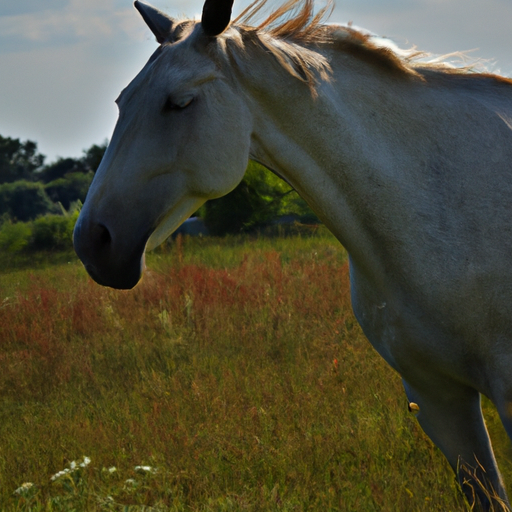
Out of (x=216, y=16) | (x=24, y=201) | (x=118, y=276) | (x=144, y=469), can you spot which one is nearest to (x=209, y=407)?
(x=144, y=469)

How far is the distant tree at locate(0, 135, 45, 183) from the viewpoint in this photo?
133 ft

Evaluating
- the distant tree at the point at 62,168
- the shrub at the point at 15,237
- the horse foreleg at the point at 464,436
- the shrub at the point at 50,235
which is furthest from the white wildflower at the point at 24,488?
the distant tree at the point at 62,168

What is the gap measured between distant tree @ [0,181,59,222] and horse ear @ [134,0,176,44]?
32066 mm

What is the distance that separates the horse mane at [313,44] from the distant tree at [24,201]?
32.4 meters

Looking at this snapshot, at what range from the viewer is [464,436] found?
2.05m

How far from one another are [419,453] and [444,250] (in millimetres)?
1610

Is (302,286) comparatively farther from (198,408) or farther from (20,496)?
(20,496)

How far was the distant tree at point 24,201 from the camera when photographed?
106 feet

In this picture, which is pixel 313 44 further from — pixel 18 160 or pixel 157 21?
pixel 18 160

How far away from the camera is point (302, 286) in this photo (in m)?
6.33

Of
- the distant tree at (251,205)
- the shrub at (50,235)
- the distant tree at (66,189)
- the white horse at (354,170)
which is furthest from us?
the distant tree at (66,189)

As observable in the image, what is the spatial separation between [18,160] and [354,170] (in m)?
44.3

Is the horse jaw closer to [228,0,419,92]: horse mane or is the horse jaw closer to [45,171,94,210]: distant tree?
[228,0,419,92]: horse mane

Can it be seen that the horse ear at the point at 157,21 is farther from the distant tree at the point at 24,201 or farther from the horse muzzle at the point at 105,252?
the distant tree at the point at 24,201
